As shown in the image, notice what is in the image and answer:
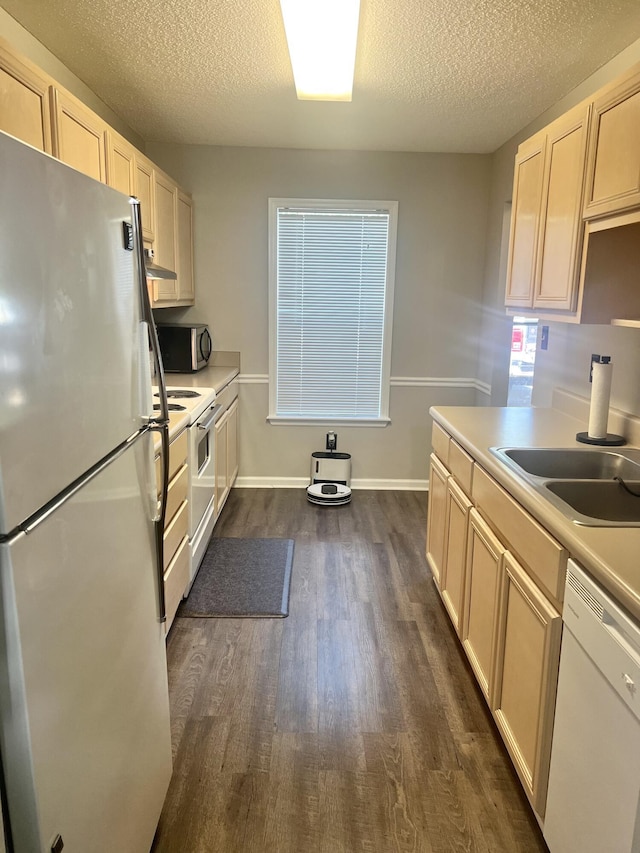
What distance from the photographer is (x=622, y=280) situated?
218 cm

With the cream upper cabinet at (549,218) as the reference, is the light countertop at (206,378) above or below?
below

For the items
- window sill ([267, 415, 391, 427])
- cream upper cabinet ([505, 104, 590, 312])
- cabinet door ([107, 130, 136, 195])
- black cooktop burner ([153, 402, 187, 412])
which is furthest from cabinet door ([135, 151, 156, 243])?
cream upper cabinet ([505, 104, 590, 312])

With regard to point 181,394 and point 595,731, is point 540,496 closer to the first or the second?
point 595,731

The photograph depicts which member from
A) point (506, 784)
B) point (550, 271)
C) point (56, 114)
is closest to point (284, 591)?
point (506, 784)

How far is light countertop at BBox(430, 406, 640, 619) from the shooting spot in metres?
1.21

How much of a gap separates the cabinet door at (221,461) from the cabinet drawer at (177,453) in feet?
2.72

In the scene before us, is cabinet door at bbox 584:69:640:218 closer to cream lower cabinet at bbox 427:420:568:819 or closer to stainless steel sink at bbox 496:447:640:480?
stainless steel sink at bbox 496:447:640:480

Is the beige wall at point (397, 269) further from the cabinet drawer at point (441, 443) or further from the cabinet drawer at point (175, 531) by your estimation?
the cabinet drawer at point (175, 531)

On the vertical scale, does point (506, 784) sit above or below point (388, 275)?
below

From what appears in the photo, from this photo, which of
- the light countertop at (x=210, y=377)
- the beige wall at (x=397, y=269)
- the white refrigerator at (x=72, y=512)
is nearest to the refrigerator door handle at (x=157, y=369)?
the white refrigerator at (x=72, y=512)

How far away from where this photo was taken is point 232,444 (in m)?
4.29

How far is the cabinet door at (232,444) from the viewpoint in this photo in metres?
4.12

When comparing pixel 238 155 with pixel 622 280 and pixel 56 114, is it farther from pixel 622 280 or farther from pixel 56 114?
pixel 622 280

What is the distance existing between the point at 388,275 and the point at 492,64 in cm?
185
